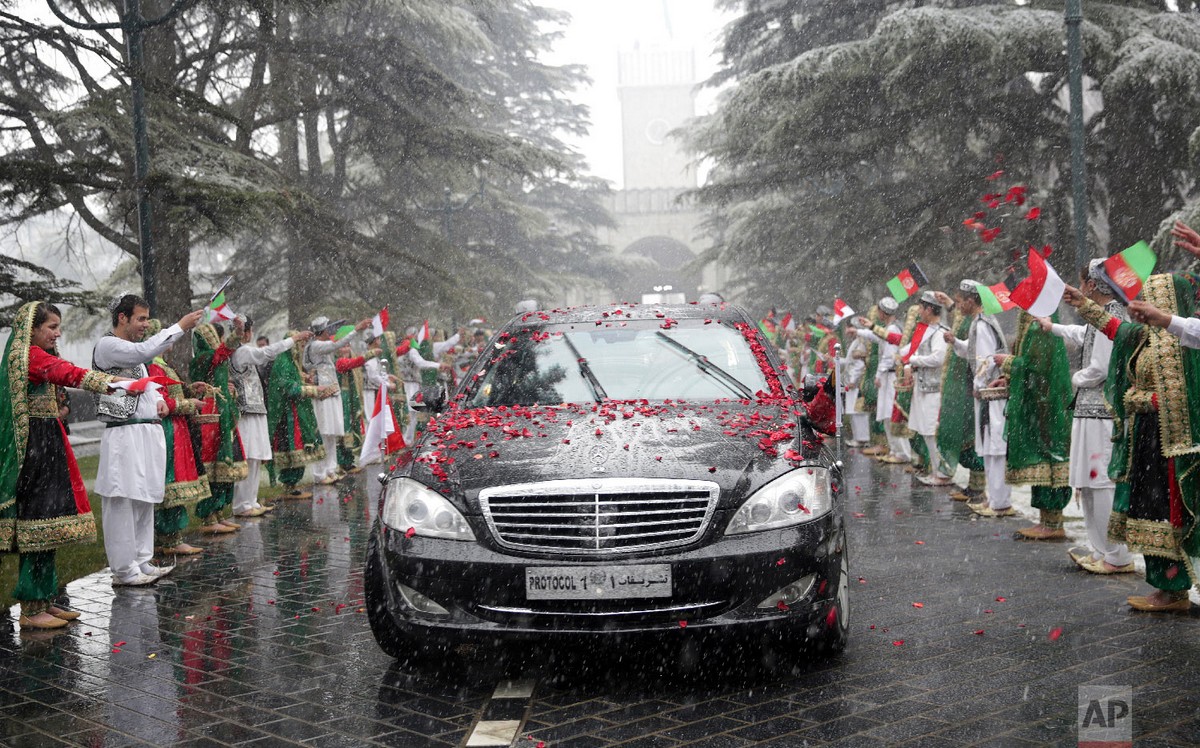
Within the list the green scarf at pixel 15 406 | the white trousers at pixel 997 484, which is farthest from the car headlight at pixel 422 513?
the white trousers at pixel 997 484

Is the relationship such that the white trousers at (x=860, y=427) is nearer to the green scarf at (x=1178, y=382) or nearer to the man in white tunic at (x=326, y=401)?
the man in white tunic at (x=326, y=401)

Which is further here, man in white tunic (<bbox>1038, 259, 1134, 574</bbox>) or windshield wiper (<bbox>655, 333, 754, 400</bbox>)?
man in white tunic (<bbox>1038, 259, 1134, 574</bbox>)

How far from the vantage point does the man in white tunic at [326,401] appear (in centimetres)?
1528

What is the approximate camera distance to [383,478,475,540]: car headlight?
219 inches

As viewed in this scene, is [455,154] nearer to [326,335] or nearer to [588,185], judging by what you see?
[326,335]

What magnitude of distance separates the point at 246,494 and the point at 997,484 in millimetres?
7083

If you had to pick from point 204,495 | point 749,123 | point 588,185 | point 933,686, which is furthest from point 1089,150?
point 588,185

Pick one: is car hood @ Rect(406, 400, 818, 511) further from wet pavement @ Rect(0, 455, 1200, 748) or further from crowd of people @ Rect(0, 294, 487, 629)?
crowd of people @ Rect(0, 294, 487, 629)

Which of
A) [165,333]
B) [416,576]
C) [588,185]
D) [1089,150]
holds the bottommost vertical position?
[416,576]

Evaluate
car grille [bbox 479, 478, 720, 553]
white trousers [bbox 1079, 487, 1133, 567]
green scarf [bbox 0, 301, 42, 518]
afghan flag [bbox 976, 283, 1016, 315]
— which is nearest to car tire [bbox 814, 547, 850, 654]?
car grille [bbox 479, 478, 720, 553]

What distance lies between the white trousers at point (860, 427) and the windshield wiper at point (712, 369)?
12.1 m

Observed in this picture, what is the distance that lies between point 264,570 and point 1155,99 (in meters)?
15.5

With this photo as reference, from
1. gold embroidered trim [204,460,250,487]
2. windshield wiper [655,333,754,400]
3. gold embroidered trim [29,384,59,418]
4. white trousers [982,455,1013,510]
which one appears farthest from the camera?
gold embroidered trim [204,460,250,487]

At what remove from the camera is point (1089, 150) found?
21891 mm
